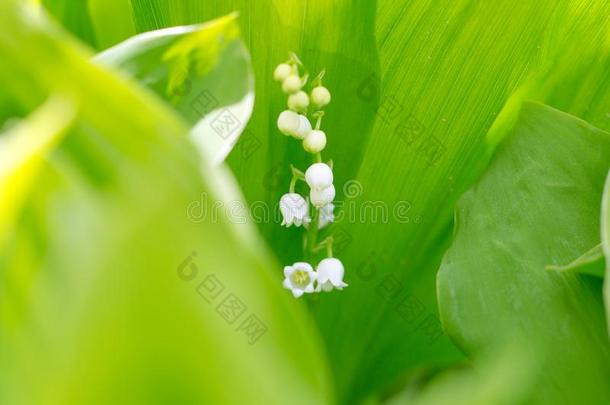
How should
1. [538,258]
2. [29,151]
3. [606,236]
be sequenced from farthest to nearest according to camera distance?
[538,258], [606,236], [29,151]

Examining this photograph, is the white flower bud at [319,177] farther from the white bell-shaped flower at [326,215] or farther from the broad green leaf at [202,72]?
the broad green leaf at [202,72]

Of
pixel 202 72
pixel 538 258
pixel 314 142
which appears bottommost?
pixel 538 258

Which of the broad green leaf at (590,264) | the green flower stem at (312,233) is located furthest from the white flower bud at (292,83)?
the broad green leaf at (590,264)

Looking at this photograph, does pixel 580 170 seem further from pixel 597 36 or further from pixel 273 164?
pixel 273 164

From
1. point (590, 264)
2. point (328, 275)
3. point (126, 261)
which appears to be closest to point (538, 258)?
point (590, 264)

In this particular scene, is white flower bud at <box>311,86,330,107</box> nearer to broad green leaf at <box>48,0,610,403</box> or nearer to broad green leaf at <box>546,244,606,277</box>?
broad green leaf at <box>48,0,610,403</box>

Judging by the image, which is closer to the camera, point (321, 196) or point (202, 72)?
point (202, 72)

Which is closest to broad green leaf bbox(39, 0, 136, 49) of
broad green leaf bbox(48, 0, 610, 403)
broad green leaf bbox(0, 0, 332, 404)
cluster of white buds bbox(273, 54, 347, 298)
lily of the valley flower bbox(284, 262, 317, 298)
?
broad green leaf bbox(48, 0, 610, 403)

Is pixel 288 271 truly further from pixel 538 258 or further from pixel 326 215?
pixel 538 258
